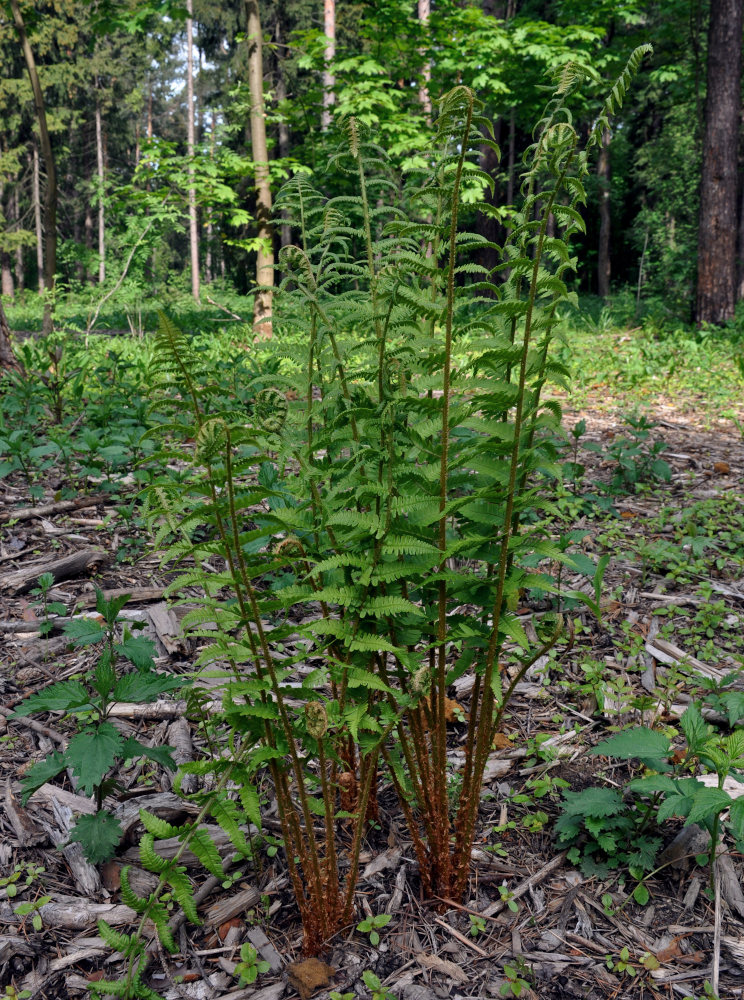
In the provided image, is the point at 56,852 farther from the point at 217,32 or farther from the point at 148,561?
the point at 217,32

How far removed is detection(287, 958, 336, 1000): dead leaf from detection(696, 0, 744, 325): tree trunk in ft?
29.0

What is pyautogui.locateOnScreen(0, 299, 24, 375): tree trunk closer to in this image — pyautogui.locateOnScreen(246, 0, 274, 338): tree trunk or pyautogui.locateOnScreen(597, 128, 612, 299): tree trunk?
pyautogui.locateOnScreen(246, 0, 274, 338): tree trunk

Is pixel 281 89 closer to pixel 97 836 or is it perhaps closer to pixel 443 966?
pixel 97 836

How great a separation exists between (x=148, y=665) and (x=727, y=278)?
8.83 meters

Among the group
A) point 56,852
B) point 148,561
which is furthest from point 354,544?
point 148,561

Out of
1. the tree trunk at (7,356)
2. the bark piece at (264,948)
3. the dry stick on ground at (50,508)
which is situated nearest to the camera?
the bark piece at (264,948)

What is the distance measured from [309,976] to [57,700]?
896 millimetres

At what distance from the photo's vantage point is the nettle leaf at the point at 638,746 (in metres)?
1.69

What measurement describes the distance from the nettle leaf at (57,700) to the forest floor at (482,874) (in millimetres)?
454

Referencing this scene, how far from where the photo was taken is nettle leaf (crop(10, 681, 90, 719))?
1648 millimetres

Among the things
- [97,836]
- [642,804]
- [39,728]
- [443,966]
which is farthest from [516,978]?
[39,728]

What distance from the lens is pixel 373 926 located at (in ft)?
5.44

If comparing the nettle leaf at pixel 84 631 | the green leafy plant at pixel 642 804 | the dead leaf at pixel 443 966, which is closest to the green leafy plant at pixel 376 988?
the dead leaf at pixel 443 966

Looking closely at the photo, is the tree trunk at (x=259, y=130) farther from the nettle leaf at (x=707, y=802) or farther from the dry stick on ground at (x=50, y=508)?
the nettle leaf at (x=707, y=802)
